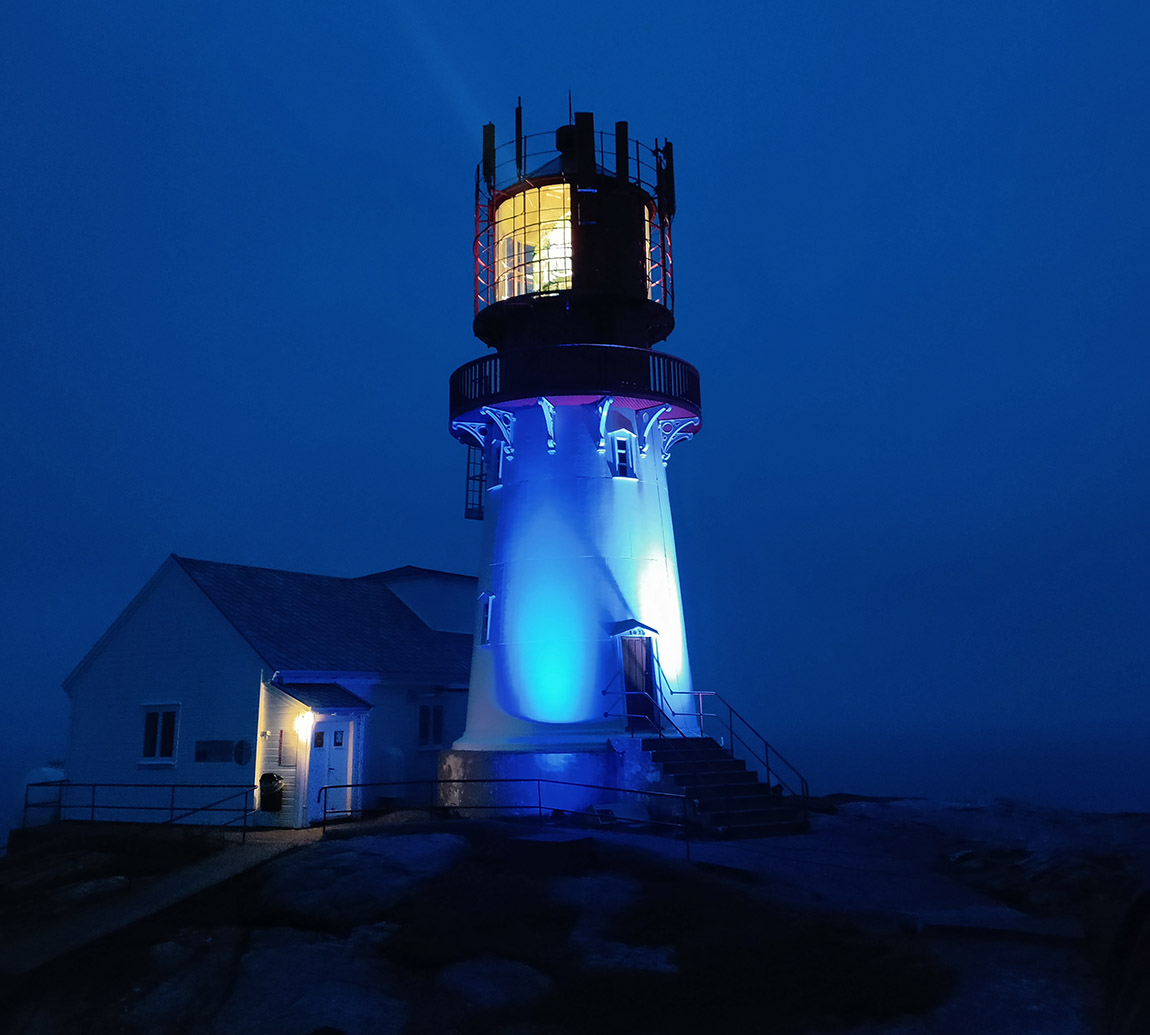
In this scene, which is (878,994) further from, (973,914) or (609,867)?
(609,867)

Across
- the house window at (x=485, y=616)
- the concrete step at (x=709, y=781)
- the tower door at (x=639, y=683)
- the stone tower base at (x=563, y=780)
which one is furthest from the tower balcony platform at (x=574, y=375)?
the concrete step at (x=709, y=781)

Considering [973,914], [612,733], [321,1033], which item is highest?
[612,733]

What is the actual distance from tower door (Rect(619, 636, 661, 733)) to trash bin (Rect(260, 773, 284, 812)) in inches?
289

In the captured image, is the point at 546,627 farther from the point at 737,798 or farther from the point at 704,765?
the point at 737,798

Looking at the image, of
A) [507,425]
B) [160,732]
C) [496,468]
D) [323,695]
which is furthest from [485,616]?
[160,732]

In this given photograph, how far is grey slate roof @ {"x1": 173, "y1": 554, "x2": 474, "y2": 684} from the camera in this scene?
81.3 ft

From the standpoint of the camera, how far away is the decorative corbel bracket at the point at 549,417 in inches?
910

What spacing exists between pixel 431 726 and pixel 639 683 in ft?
25.6

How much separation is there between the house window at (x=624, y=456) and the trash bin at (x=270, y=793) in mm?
9472

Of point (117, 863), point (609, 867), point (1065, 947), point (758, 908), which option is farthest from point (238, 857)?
point (1065, 947)

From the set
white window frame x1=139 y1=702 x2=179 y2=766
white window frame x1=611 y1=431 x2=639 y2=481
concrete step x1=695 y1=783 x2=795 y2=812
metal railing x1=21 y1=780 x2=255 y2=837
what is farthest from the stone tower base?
white window frame x1=139 y1=702 x2=179 y2=766

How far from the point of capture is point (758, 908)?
14.0 metres

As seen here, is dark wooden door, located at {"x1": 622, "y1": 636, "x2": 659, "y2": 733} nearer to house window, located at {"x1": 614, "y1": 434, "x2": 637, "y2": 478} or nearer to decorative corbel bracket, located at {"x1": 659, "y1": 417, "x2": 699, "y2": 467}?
house window, located at {"x1": 614, "y1": 434, "x2": 637, "y2": 478}

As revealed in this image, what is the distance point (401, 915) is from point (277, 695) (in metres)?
10.1
